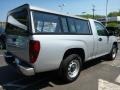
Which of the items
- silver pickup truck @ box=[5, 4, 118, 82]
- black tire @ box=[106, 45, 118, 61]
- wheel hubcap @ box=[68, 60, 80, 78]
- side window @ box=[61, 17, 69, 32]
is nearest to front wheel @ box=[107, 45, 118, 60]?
black tire @ box=[106, 45, 118, 61]

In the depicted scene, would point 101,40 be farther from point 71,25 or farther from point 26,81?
point 26,81

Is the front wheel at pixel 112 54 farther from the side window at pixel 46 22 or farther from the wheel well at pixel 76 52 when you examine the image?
the side window at pixel 46 22

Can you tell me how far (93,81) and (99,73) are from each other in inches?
40.1

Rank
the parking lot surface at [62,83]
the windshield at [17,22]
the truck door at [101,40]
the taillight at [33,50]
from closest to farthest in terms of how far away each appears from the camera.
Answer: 1. the taillight at [33,50]
2. the windshield at [17,22]
3. the parking lot surface at [62,83]
4. the truck door at [101,40]

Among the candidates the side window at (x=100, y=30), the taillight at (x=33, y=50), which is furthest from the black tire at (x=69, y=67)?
the side window at (x=100, y=30)

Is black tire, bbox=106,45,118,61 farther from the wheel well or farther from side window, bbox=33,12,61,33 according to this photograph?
side window, bbox=33,12,61,33

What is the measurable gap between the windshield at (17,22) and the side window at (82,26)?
1.84m

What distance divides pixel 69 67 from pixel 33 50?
1582 millimetres

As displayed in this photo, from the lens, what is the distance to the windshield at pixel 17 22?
5.11 metres

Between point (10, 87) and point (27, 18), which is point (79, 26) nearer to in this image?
point (27, 18)

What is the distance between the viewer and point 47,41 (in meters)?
4.95

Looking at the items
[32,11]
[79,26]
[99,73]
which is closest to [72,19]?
[79,26]

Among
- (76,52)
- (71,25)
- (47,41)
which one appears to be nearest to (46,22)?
(47,41)

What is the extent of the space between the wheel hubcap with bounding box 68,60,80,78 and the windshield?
1.78m
